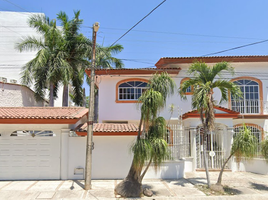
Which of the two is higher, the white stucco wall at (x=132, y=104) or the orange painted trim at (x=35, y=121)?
the white stucco wall at (x=132, y=104)

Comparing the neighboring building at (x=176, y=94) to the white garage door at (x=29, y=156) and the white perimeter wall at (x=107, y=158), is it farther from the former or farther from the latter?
the white garage door at (x=29, y=156)

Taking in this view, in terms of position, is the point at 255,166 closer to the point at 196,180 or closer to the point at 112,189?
the point at 196,180

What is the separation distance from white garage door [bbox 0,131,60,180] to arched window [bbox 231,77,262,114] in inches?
408

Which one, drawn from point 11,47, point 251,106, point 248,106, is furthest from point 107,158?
point 11,47

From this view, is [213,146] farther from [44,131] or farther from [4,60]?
[4,60]

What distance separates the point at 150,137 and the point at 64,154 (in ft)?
13.7

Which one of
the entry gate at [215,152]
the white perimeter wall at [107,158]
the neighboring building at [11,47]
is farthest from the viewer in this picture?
the neighboring building at [11,47]

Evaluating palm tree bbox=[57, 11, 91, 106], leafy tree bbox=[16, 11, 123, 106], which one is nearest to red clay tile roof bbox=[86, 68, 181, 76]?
leafy tree bbox=[16, 11, 123, 106]

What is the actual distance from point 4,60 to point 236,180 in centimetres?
2259

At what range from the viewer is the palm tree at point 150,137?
711 cm

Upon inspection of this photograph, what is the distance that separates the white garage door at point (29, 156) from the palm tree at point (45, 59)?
735 centimetres

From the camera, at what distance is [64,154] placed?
9.58 metres

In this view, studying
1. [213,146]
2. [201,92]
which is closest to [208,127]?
[201,92]

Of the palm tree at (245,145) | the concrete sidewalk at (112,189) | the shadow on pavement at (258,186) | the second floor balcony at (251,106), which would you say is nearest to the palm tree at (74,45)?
the concrete sidewalk at (112,189)
